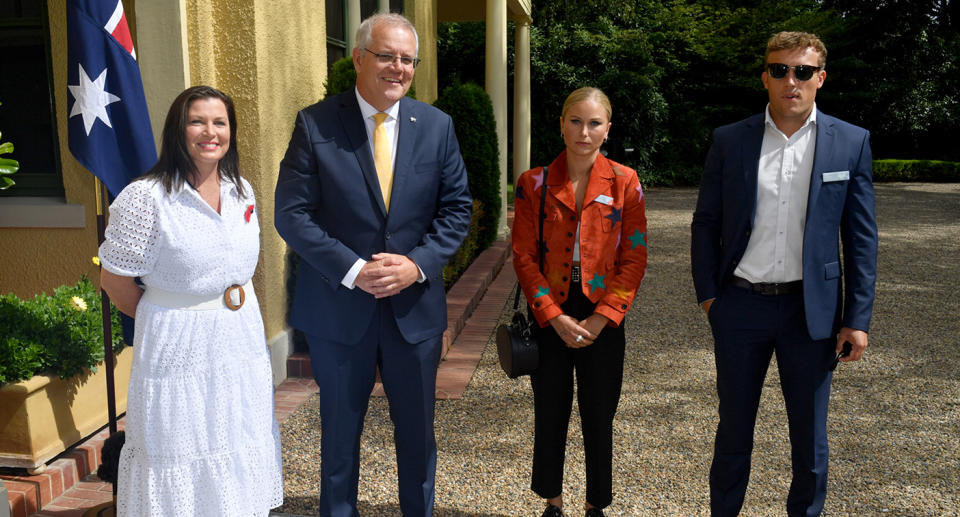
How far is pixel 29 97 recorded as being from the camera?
5047 millimetres

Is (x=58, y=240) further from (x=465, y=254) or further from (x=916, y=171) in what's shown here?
(x=916, y=171)

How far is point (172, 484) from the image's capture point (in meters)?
2.48

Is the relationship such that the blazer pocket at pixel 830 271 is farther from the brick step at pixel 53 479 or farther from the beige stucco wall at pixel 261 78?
the beige stucco wall at pixel 261 78

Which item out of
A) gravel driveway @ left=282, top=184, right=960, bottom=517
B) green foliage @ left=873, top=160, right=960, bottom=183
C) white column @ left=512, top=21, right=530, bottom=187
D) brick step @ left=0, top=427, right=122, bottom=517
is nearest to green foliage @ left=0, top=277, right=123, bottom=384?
brick step @ left=0, top=427, right=122, bottom=517

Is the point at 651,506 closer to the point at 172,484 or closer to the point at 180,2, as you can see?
the point at 172,484

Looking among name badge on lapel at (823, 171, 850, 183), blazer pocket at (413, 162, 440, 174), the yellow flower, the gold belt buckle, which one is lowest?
the yellow flower

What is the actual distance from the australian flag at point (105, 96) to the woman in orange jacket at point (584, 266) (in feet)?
5.78

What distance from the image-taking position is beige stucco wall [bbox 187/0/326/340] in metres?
4.86

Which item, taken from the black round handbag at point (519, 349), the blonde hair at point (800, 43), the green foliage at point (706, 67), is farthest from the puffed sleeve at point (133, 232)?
the green foliage at point (706, 67)

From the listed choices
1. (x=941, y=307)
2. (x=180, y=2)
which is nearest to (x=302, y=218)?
(x=180, y=2)

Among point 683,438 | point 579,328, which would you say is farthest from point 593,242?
point 683,438

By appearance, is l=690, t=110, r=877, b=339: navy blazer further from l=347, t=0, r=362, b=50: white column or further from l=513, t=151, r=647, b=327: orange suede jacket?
l=347, t=0, r=362, b=50: white column

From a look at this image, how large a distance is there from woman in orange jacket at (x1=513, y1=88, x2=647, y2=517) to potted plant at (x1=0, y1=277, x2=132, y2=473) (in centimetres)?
240

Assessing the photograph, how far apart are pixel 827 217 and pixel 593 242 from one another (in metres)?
0.90
